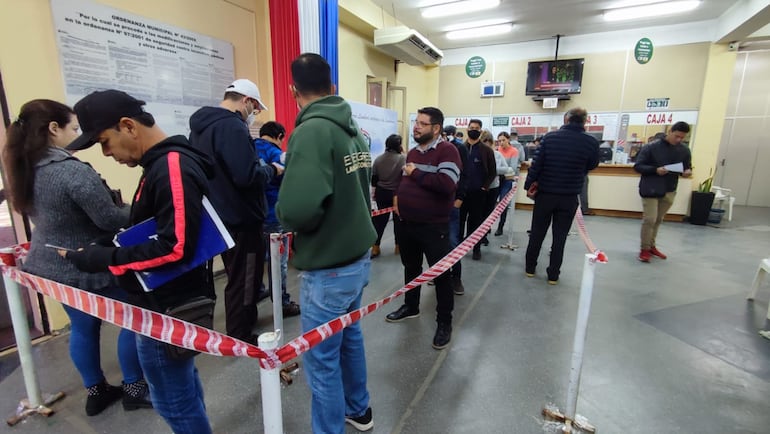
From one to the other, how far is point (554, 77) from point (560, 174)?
4.85 meters

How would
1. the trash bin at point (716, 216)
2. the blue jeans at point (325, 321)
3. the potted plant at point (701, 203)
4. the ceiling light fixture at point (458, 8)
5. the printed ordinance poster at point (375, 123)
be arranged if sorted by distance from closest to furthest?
the blue jeans at point (325, 321) < the printed ordinance poster at point (375, 123) < the ceiling light fixture at point (458, 8) < the potted plant at point (701, 203) < the trash bin at point (716, 216)

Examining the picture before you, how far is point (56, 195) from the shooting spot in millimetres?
1372

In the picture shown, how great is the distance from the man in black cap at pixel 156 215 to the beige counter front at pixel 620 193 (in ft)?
21.8

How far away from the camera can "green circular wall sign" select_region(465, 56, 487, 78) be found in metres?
7.27

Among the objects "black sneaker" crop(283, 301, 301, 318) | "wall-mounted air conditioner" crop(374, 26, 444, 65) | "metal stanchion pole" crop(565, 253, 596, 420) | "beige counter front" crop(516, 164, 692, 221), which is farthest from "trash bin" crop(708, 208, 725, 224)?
"black sneaker" crop(283, 301, 301, 318)

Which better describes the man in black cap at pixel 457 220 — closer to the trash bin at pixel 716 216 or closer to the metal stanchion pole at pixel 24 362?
the metal stanchion pole at pixel 24 362

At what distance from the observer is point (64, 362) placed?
2109mm

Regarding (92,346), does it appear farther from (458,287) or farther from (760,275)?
(760,275)

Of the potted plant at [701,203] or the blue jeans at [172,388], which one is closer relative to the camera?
the blue jeans at [172,388]

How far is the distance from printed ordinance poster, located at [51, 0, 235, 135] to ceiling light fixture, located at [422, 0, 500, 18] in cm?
358

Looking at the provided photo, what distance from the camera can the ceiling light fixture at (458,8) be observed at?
529cm

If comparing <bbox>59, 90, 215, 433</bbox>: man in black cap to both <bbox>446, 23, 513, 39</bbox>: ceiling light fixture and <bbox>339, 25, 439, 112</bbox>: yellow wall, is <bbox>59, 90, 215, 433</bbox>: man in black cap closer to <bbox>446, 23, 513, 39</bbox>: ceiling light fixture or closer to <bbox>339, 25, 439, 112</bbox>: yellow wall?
<bbox>339, 25, 439, 112</bbox>: yellow wall

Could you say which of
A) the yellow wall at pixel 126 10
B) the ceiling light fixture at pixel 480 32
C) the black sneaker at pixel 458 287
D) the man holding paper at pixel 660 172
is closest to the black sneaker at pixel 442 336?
the black sneaker at pixel 458 287

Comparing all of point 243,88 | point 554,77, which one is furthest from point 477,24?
point 243,88
